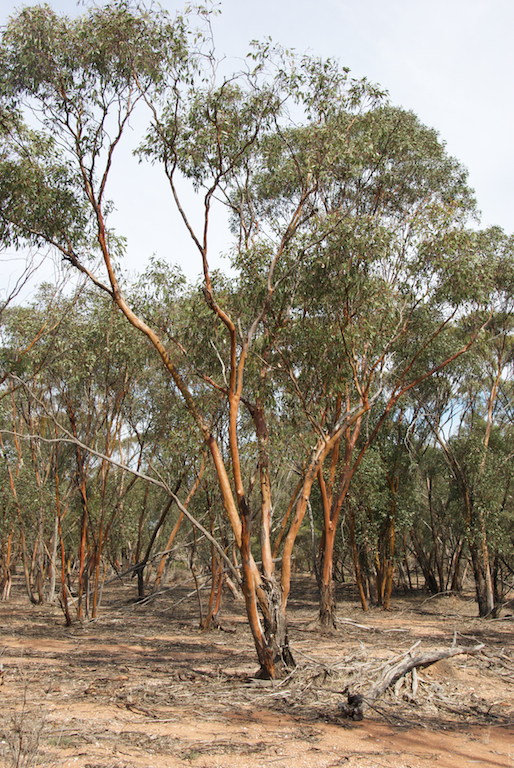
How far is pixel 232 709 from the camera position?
243 inches

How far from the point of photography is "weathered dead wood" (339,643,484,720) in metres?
5.88

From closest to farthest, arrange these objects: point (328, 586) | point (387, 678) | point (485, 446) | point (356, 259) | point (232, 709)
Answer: point (232, 709) < point (387, 678) < point (356, 259) < point (328, 586) < point (485, 446)

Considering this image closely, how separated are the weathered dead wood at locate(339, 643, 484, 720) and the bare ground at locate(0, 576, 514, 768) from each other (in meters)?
0.13

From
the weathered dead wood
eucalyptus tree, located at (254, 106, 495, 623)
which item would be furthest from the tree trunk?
the weathered dead wood

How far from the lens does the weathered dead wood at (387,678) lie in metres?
5.88

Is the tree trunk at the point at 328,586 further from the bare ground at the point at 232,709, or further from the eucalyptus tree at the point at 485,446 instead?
the eucalyptus tree at the point at 485,446

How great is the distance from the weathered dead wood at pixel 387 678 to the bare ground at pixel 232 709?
0.42 feet

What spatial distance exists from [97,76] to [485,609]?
16877 mm

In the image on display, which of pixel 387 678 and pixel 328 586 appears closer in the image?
pixel 387 678

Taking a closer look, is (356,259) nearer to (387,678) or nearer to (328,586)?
(387,678)

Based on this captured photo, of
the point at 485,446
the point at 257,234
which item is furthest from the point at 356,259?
the point at 485,446

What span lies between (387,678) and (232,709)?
1.85 m

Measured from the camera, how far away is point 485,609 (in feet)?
55.4

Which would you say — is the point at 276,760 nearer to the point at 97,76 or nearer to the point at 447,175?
the point at 97,76
